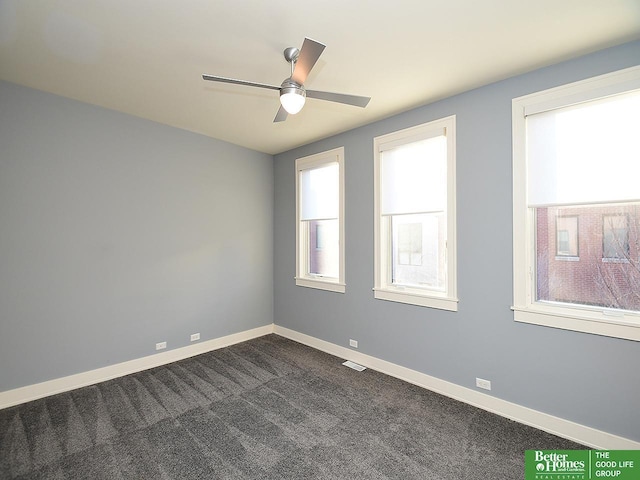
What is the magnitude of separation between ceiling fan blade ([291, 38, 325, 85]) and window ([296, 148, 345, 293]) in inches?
80.5

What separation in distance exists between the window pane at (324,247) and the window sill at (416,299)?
817mm

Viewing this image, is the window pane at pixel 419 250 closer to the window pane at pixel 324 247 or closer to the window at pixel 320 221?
the window at pixel 320 221

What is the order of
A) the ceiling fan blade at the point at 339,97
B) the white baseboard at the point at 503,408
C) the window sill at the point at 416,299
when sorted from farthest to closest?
the window sill at the point at 416,299, the white baseboard at the point at 503,408, the ceiling fan blade at the point at 339,97

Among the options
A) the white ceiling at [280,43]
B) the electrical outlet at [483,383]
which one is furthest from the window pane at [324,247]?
the electrical outlet at [483,383]

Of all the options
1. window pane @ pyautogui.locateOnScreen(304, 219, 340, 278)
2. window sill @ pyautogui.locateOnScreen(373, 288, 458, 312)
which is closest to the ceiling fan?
window sill @ pyautogui.locateOnScreen(373, 288, 458, 312)

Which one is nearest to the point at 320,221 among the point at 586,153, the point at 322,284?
the point at 322,284

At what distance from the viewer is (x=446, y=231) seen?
299 cm

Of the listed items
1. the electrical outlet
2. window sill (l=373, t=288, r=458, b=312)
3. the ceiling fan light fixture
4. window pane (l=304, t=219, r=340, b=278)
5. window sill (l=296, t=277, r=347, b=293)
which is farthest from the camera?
window pane (l=304, t=219, r=340, b=278)

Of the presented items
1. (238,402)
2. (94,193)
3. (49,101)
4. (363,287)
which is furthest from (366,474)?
(49,101)

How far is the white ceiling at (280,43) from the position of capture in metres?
1.79

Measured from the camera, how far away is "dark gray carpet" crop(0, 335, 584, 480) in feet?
6.57

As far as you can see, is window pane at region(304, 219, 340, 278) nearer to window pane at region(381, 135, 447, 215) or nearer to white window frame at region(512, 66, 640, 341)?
window pane at region(381, 135, 447, 215)

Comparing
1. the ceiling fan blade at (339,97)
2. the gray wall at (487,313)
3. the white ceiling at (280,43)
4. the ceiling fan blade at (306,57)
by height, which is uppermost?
the white ceiling at (280,43)

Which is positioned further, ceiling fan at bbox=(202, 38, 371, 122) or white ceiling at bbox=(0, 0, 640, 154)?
white ceiling at bbox=(0, 0, 640, 154)
